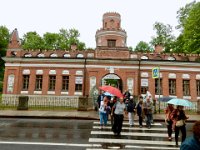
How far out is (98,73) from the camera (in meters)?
31.5

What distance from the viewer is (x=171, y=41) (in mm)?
51969

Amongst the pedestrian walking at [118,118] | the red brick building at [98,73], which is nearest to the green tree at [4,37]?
the red brick building at [98,73]

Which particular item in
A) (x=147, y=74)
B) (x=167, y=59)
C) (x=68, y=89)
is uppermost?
(x=167, y=59)

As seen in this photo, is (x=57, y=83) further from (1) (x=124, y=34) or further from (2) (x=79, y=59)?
(1) (x=124, y=34)

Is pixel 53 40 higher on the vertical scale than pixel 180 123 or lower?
higher

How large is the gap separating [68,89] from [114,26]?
1659 centimetres

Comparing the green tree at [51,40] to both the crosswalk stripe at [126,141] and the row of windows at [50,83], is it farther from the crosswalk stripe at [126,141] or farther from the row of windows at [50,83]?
the crosswalk stripe at [126,141]

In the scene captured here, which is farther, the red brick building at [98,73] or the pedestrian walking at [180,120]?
the red brick building at [98,73]

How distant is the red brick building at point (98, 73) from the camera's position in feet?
103

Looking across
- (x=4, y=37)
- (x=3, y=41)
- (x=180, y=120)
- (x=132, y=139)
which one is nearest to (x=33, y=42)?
(x=3, y=41)

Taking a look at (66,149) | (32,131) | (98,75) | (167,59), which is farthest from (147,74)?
(66,149)

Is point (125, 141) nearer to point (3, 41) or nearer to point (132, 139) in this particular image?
point (132, 139)

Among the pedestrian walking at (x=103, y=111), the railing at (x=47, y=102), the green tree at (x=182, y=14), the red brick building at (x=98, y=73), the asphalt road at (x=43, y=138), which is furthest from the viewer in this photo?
the green tree at (x=182, y=14)

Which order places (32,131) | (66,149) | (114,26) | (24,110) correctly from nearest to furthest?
(66,149) < (32,131) < (24,110) < (114,26)
